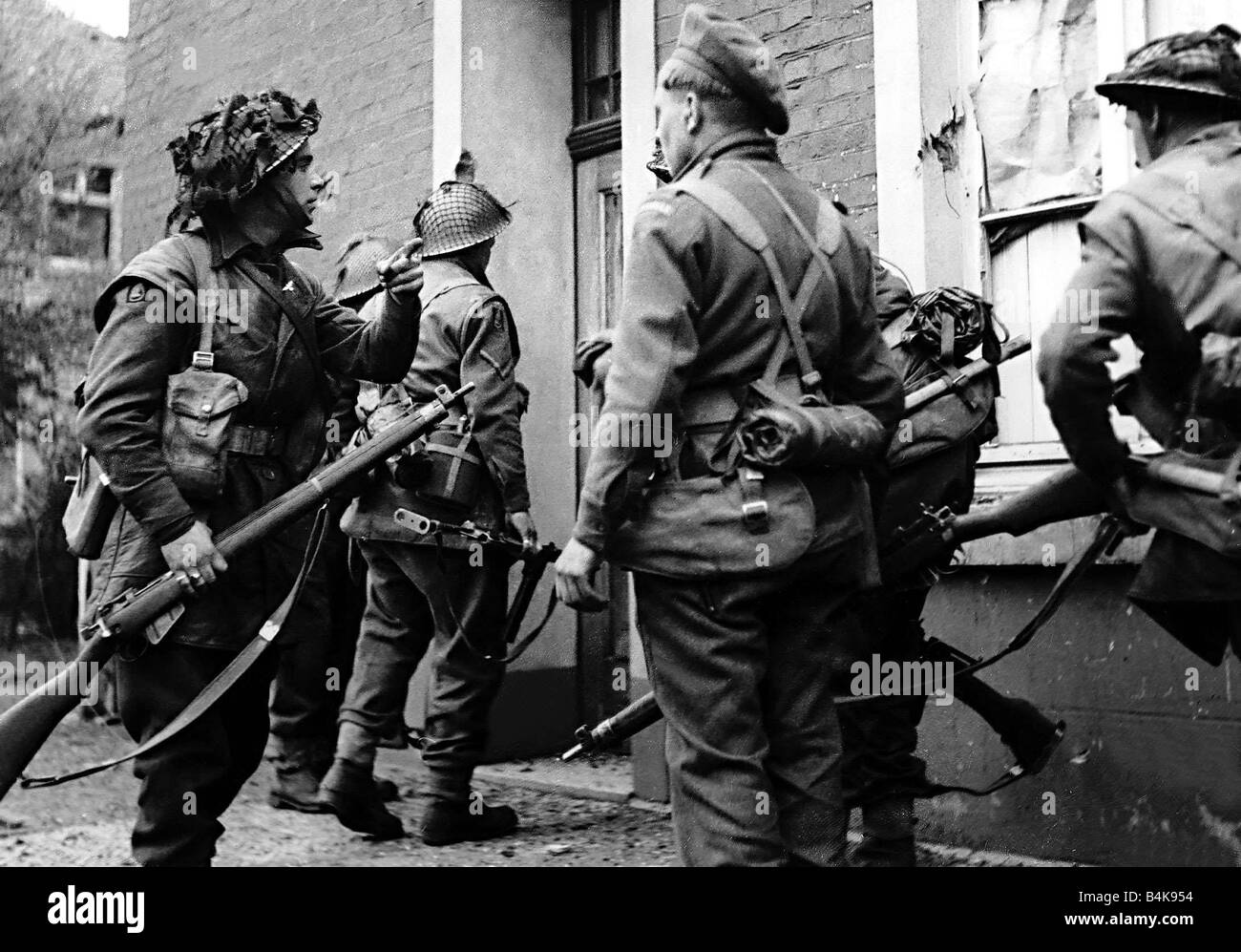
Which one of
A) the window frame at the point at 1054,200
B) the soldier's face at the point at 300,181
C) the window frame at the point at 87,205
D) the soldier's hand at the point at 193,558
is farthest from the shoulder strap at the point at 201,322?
the window frame at the point at 87,205

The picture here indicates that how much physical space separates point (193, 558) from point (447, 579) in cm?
164

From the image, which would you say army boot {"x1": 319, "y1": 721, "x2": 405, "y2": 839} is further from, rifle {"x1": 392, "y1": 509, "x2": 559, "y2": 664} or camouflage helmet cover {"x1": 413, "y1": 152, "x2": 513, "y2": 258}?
camouflage helmet cover {"x1": 413, "y1": 152, "x2": 513, "y2": 258}

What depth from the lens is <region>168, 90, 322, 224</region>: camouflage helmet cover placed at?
3906 mm

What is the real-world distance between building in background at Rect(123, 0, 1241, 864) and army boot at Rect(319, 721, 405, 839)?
1207 millimetres

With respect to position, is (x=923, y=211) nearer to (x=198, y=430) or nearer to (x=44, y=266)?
(x=198, y=430)

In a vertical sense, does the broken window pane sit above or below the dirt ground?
above

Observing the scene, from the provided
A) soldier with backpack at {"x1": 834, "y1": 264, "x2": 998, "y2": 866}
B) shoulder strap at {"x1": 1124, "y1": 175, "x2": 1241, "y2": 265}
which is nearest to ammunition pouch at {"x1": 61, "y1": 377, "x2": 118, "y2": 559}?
soldier with backpack at {"x1": 834, "y1": 264, "x2": 998, "y2": 866}

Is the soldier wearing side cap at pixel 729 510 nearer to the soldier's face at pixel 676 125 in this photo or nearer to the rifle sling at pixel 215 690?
the soldier's face at pixel 676 125

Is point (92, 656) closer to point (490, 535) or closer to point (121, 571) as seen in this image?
point (121, 571)

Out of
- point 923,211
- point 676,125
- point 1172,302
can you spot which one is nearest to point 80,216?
point 923,211

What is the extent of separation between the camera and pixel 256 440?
12.9 feet

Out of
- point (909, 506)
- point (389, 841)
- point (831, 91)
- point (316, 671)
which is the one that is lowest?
point (389, 841)

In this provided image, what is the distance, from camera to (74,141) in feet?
33.5

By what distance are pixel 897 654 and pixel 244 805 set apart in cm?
307
